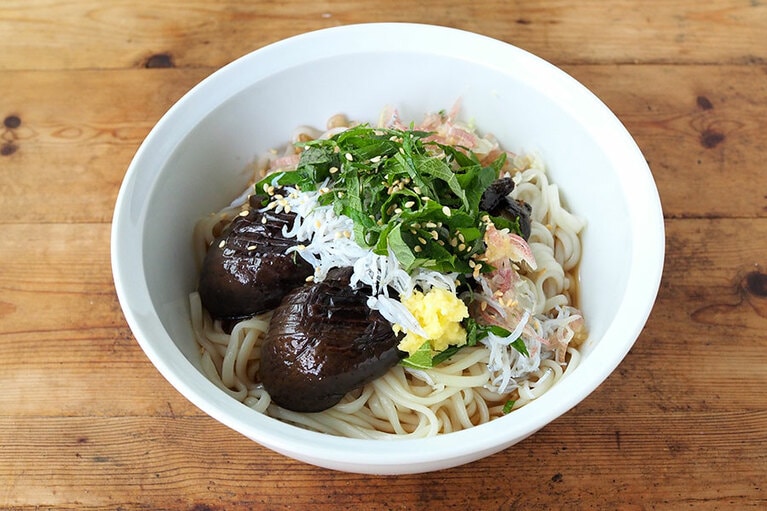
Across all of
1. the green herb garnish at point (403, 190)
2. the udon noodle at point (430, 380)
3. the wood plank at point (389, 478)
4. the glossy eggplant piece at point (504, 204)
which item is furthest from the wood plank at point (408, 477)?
the green herb garnish at point (403, 190)

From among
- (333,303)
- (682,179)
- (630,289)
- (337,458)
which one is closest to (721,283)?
(682,179)

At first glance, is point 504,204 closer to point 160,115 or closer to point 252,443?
point 252,443

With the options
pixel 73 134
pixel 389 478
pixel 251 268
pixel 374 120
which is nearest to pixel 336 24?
pixel 374 120

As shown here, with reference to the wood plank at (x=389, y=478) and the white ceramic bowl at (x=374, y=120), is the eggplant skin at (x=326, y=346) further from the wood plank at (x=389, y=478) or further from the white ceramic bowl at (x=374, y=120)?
the wood plank at (x=389, y=478)

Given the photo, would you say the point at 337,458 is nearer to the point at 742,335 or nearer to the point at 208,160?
the point at 208,160

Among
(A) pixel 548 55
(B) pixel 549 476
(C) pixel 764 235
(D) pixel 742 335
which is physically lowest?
(B) pixel 549 476

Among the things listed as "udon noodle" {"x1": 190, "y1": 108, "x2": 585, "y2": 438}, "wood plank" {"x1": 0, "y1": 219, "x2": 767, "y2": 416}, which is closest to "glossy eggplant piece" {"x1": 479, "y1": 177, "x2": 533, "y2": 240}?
"udon noodle" {"x1": 190, "y1": 108, "x2": 585, "y2": 438}
